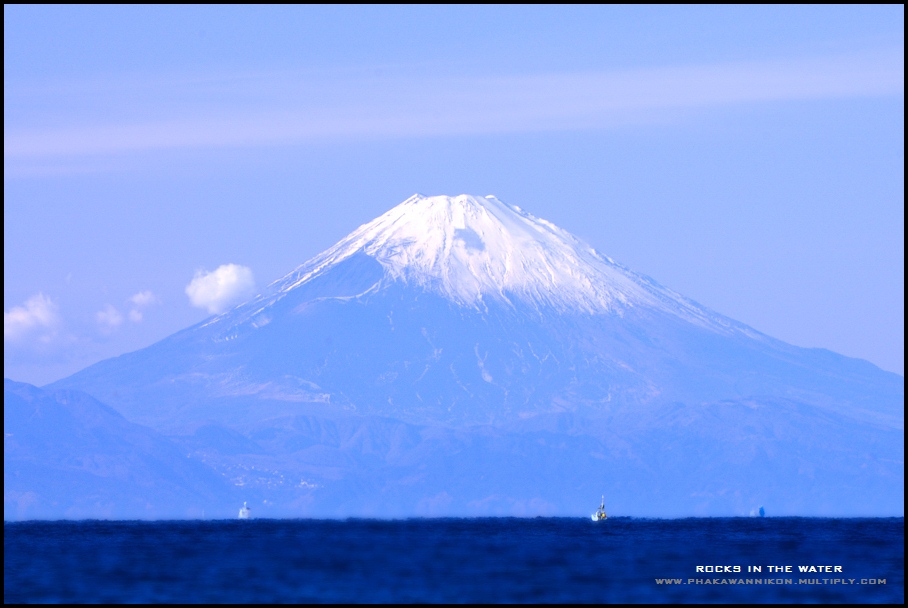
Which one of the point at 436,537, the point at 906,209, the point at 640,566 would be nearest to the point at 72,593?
the point at 640,566

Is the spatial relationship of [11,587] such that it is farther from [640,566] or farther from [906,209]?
[906,209]

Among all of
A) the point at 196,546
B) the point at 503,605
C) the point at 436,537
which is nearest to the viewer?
the point at 503,605

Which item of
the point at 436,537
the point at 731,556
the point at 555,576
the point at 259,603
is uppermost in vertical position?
the point at 436,537

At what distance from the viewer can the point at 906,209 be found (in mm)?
65812

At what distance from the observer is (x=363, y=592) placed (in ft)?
255

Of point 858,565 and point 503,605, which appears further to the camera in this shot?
point 858,565

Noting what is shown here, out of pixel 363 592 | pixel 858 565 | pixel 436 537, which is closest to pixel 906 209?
pixel 363 592

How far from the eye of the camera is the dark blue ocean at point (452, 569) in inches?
3002

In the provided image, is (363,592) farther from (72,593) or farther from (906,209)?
(906,209)

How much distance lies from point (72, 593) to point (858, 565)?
4308cm

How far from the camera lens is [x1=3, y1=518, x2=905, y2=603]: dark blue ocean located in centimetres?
7625

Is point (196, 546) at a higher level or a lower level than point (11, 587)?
higher

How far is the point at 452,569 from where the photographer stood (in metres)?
93.8

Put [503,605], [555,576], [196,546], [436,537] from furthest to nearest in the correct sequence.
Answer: [436,537]
[196,546]
[555,576]
[503,605]
